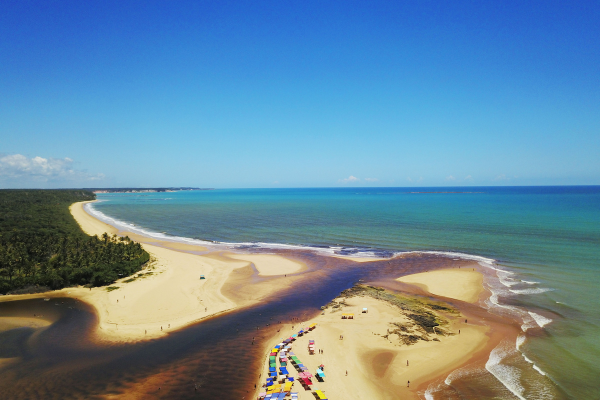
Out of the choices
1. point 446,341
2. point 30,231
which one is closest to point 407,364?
point 446,341

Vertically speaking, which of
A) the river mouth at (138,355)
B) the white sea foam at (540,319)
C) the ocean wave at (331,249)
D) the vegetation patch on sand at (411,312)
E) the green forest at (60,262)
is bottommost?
the river mouth at (138,355)

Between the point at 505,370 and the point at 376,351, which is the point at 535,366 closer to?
the point at 505,370

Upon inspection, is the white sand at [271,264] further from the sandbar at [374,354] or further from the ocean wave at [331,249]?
the sandbar at [374,354]

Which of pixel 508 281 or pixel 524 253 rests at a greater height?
pixel 524 253

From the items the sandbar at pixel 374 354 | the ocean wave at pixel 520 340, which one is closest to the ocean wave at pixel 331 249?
the ocean wave at pixel 520 340

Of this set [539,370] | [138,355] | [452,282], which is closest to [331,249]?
[452,282]

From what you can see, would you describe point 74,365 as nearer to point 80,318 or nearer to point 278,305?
point 80,318
